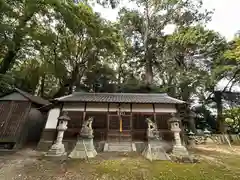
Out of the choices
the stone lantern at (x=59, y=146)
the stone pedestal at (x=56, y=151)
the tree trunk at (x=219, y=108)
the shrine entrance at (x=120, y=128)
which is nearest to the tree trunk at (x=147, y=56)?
the tree trunk at (x=219, y=108)

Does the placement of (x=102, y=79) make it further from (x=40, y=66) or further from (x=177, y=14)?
(x=177, y=14)

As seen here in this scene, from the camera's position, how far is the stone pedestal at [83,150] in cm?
612

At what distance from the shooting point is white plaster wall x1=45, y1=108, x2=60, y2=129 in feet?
27.2

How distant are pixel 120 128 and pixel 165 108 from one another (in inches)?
120

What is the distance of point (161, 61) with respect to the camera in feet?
48.8

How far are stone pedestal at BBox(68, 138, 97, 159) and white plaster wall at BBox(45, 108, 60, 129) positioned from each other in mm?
2711

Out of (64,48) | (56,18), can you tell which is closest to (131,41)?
(64,48)

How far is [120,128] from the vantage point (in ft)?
25.7

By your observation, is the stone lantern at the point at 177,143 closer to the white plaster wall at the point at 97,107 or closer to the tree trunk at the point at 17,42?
the white plaster wall at the point at 97,107

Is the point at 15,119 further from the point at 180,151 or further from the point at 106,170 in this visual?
the point at 180,151

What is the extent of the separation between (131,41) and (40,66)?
32.9 ft

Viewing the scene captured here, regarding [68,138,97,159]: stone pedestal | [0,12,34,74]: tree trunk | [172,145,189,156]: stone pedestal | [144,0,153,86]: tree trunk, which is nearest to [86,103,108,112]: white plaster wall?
[68,138,97,159]: stone pedestal

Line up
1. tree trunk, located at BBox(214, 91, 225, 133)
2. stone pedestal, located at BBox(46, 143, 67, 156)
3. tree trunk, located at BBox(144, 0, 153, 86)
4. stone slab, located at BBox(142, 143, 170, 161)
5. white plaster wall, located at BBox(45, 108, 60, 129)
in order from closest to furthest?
stone slab, located at BBox(142, 143, 170, 161) < stone pedestal, located at BBox(46, 143, 67, 156) < white plaster wall, located at BBox(45, 108, 60, 129) < tree trunk, located at BBox(214, 91, 225, 133) < tree trunk, located at BBox(144, 0, 153, 86)

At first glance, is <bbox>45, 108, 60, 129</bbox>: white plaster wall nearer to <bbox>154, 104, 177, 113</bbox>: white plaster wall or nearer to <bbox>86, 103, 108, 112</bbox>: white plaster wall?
<bbox>86, 103, 108, 112</bbox>: white plaster wall
